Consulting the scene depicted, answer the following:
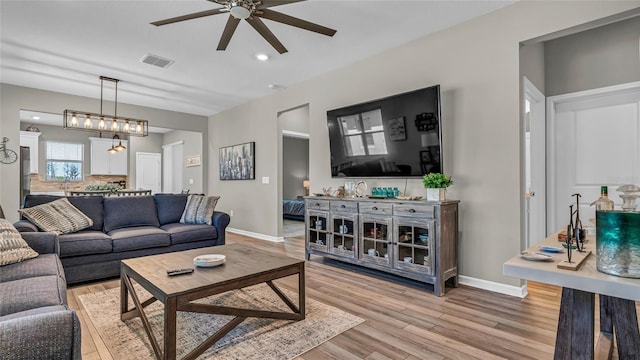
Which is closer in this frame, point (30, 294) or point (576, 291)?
point (576, 291)

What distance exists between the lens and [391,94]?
12.5 ft

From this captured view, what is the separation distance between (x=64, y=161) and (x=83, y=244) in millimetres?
7034

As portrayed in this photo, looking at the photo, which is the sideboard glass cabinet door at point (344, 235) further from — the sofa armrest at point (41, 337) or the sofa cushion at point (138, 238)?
the sofa armrest at point (41, 337)

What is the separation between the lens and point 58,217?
11.1 feet

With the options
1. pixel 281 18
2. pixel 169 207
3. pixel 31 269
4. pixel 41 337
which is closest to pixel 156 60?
pixel 169 207

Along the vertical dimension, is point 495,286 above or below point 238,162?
below

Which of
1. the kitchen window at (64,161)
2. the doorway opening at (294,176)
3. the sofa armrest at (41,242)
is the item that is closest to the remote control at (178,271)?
the sofa armrest at (41,242)

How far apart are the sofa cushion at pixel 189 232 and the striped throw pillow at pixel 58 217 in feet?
2.91

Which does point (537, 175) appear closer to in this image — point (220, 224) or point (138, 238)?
point (220, 224)

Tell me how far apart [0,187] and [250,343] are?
540cm

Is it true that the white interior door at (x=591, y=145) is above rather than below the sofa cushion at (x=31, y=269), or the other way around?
above

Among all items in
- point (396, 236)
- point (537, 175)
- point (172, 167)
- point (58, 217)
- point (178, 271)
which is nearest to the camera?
point (178, 271)

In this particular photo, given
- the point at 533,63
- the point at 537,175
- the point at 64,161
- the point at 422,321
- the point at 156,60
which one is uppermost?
the point at 156,60

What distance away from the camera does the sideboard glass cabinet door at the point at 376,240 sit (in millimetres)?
3279
